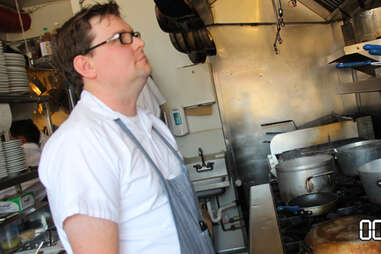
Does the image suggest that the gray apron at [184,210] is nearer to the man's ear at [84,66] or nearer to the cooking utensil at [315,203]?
the man's ear at [84,66]

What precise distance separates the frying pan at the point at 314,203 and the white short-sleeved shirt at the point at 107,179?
571 millimetres

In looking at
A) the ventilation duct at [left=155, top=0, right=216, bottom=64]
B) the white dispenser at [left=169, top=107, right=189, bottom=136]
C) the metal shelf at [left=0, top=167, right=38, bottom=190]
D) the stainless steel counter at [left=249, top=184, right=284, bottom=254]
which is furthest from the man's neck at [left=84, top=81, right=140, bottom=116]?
the white dispenser at [left=169, top=107, right=189, bottom=136]

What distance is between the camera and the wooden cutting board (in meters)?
0.93

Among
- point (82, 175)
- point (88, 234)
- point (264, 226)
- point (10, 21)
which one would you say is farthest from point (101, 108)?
point (10, 21)

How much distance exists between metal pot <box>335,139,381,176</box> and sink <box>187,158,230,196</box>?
158cm

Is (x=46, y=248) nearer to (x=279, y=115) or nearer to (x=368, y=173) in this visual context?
(x=368, y=173)

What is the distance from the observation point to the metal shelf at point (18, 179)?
1.87 metres

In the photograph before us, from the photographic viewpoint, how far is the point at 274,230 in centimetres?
128

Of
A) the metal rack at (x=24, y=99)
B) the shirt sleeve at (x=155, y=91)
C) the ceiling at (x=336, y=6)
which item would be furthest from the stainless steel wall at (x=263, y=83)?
the metal rack at (x=24, y=99)

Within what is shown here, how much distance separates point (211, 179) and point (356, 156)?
1746 millimetres

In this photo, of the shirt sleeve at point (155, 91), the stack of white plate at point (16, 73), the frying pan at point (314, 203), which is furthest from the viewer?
the shirt sleeve at point (155, 91)

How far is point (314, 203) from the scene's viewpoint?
1.39 meters

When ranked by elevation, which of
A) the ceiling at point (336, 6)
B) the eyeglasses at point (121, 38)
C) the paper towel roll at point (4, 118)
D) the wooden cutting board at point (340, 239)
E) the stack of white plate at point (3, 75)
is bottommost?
the wooden cutting board at point (340, 239)

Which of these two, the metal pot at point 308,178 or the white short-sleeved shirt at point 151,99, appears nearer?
the metal pot at point 308,178
